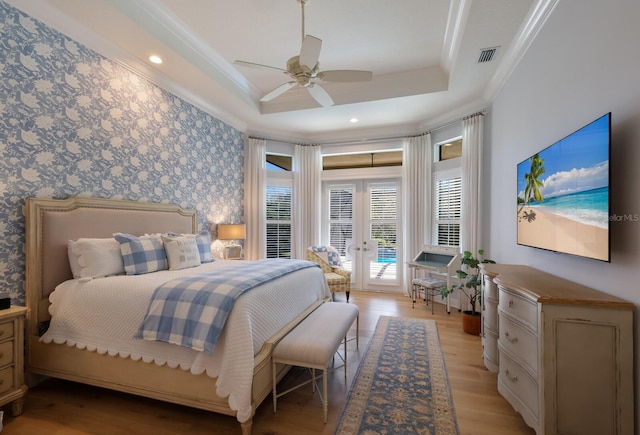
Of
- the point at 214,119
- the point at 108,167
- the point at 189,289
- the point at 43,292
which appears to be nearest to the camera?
the point at 189,289

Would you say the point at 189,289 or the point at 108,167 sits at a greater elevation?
the point at 108,167

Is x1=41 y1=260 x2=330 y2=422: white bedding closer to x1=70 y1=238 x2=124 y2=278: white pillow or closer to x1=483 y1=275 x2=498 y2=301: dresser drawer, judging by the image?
x1=70 y1=238 x2=124 y2=278: white pillow

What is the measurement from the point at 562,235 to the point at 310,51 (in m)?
2.36

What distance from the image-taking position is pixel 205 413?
2055 mm

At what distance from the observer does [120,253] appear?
2.64 metres

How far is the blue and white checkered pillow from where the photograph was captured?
2.61 m

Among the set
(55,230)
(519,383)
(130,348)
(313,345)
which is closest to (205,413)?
(130,348)

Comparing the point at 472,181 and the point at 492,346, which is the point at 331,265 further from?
the point at 492,346

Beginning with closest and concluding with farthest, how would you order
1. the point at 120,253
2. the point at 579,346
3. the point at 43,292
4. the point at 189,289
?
the point at 579,346 < the point at 189,289 < the point at 43,292 < the point at 120,253

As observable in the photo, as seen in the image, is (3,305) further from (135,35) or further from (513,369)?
(513,369)

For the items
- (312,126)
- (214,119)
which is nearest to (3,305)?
(214,119)

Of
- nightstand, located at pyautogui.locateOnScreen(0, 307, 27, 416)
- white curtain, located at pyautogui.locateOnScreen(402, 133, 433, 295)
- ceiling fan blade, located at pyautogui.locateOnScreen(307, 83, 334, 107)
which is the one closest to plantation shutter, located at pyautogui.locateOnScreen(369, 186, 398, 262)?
white curtain, located at pyautogui.locateOnScreen(402, 133, 433, 295)

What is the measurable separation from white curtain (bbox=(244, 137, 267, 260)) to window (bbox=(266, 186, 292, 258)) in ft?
0.78

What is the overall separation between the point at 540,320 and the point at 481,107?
353 centimetres
